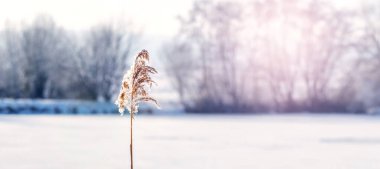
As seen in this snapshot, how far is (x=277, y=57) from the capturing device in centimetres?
4697

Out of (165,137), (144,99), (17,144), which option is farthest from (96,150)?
(144,99)

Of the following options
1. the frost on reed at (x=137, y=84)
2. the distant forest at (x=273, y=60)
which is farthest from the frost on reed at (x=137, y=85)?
the distant forest at (x=273, y=60)

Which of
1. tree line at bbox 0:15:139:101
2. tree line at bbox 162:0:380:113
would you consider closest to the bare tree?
tree line at bbox 0:15:139:101

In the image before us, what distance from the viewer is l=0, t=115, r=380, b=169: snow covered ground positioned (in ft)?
49.1

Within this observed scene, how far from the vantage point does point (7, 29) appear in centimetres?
5531

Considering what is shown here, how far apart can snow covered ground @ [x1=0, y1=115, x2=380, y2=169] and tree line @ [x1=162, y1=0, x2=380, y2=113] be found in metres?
15.6

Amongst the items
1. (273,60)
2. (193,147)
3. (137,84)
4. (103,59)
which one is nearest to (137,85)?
(137,84)

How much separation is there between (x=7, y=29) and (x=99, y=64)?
8932 millimetres

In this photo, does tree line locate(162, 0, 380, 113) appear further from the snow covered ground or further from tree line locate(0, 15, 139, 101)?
the snow covered ground

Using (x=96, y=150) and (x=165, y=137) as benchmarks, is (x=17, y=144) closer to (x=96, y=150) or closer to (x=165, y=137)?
(x=96, y=150)

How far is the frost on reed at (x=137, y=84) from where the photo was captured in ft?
23.5

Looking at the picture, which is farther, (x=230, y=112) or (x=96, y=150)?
(x=230, y=112)

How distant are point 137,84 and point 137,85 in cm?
1

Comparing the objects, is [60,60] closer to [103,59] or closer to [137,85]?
[103,59]
